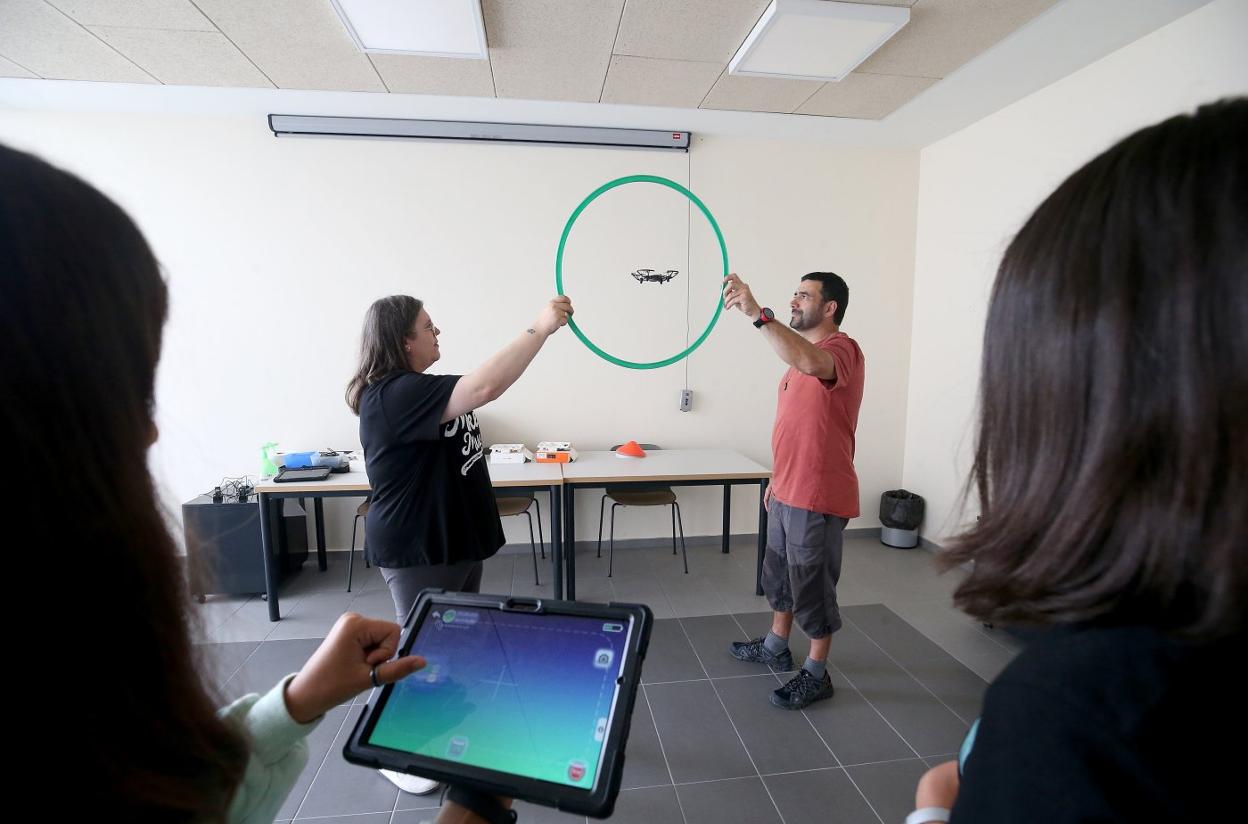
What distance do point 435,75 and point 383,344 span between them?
2.13 m

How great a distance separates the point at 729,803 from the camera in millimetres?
1825

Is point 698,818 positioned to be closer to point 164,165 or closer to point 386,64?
point 386,64

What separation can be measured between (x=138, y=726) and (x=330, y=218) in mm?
4028

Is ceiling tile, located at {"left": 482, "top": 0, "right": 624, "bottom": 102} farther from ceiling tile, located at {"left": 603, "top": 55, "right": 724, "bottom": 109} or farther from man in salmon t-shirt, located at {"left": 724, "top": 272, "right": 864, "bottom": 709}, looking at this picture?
man in salmon t-shirt, located at {"left": 724, "top": 272, "right": 864, "bottom": 709}

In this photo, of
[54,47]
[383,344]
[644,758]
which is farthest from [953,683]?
[54,47]

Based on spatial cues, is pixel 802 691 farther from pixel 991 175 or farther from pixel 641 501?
pixel 991 175

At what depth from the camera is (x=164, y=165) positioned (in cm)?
361

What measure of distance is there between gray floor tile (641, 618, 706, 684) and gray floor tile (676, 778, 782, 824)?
56 cm

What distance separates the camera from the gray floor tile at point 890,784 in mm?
1803

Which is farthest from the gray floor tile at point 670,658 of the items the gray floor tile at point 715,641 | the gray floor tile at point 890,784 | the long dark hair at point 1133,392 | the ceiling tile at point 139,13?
the ceiling tile at point 139,13

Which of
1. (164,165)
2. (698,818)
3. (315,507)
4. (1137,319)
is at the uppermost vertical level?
(164,165)

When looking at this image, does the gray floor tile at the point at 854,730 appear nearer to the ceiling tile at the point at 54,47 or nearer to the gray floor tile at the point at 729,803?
the gray floor tile at the point at 729,803

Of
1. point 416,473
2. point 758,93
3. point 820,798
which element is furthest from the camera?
point 758,93

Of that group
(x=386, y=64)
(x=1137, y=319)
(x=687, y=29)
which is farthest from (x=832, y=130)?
(x=1137, y=319)
